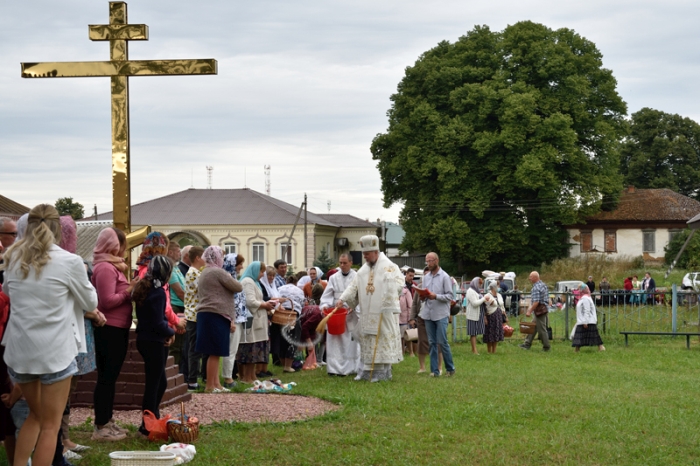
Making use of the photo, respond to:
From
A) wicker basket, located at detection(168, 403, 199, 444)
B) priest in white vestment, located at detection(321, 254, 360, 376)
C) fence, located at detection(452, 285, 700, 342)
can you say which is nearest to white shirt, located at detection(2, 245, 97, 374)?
wicker basket, located at detection(168, 403, 199, 444)

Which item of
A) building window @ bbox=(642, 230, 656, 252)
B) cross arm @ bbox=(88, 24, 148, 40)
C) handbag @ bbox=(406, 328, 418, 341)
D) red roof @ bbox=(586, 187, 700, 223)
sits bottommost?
handbag @ bbox=(406, 328, 418, 341)

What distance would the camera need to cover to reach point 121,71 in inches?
340

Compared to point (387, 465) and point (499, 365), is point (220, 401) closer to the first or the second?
point (387, 465)

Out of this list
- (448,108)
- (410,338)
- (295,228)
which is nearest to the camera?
(410,338)

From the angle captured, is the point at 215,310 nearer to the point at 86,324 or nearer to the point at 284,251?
the point at 86,324

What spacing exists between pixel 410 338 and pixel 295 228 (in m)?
46.4

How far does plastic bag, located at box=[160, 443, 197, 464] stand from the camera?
22.4ft

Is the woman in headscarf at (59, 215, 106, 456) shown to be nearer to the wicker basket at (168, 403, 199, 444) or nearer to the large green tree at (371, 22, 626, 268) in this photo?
the wicker basket at (168, 403, 199, 444)

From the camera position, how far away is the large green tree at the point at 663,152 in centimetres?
6312

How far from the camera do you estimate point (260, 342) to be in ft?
42.7

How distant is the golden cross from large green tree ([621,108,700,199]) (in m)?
58.3

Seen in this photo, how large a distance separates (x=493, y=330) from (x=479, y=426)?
9983 mm

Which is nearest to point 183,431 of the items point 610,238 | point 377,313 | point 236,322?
point 236,322

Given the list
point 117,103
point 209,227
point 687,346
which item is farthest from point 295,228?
point 117,103
